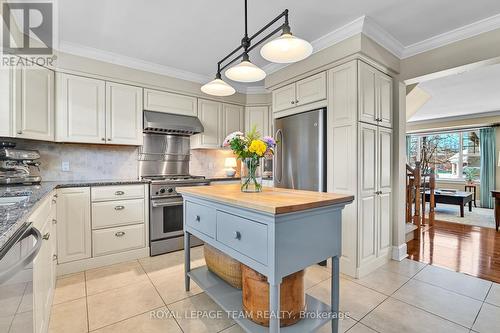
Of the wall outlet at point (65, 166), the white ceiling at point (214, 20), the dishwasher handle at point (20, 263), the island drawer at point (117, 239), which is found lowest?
the island drawer at point (117, 239)

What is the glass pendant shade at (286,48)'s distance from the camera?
1.45m

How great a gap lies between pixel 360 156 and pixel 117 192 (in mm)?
2761

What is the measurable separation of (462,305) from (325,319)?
4.47 feet

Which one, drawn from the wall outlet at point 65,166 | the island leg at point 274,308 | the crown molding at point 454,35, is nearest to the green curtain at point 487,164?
the crown molding at point 454,35

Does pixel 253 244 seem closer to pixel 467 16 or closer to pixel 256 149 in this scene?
pixel 256 149

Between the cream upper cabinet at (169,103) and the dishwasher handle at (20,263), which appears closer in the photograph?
the dishwasher handle at (20,263)

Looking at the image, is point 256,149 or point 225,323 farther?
point 225,323

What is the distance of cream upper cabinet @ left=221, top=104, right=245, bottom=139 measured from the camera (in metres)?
4.07

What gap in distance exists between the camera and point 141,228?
299 cm

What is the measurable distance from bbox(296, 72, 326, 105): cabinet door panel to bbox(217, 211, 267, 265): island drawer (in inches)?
74.9

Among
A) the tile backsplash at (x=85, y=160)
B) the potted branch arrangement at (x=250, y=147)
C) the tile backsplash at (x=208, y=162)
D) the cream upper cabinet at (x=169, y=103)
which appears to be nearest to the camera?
the potted branch arrangement at (x=250, y=147)

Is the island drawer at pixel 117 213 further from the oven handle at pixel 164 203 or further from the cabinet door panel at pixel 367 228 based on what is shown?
the cabinet door panel at pixel 367 228

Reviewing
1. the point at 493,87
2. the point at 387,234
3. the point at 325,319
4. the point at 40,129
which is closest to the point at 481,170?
the point at 493,87

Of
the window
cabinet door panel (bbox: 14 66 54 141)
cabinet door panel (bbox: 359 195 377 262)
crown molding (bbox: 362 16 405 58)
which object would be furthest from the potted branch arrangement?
the window
